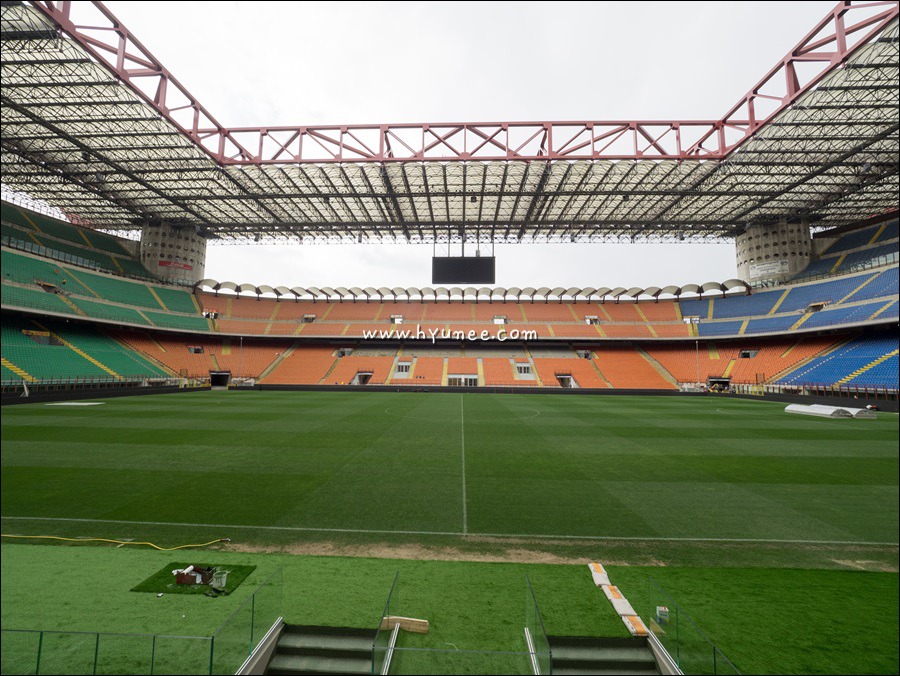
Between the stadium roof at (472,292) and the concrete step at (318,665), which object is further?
the stadium roof at (472,292)

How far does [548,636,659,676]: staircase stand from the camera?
373cm

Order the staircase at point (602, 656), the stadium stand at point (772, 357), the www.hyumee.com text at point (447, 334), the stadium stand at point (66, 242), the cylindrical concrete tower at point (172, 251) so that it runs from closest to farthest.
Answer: the staircase at point (602, 656) → the stadium stand at point (772, 357) → the stadium stand at point (66, 242) → the cylindrical concrete tower at point (172, 251) → the www.hyumee.com text at point (447, 334)

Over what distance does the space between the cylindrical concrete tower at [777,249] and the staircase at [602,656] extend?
187ft

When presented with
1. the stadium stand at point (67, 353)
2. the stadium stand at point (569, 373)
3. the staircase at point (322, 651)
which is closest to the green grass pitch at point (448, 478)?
the staircase at point (322, 651)

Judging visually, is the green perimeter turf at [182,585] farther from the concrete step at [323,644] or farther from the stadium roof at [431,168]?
the stadium roof at [431,168]

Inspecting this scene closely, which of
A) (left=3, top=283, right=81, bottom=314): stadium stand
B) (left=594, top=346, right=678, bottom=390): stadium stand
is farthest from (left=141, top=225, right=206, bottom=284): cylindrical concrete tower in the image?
(left=594, top=346, right=678, bottom=390): stadium stand

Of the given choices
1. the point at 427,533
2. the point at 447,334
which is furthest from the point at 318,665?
the point at 447,334

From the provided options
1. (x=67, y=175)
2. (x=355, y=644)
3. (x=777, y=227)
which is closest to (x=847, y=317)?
(x=777, y=227)

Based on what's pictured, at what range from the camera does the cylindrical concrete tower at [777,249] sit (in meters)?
46.5

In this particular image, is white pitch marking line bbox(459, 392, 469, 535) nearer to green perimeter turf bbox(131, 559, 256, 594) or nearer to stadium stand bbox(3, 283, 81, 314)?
green perimeter turf bbox(131, 559, 256, 594)

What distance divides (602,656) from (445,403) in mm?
28261

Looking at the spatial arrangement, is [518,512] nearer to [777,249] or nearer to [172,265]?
[777,249]

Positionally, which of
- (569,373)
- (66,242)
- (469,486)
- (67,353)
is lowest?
(469,486)

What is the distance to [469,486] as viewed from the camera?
11.3 m
